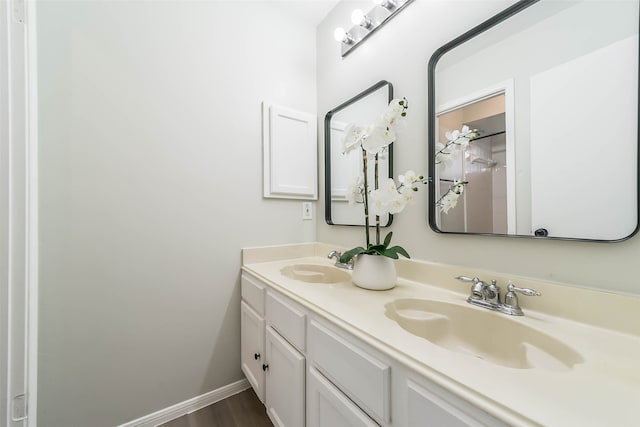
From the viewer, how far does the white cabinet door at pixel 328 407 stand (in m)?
0.64

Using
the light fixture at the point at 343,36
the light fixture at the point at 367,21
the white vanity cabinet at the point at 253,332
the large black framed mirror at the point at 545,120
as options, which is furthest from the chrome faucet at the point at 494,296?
the light fixture at the point at 343,36

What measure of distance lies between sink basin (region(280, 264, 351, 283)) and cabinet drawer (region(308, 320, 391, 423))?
1.78ft

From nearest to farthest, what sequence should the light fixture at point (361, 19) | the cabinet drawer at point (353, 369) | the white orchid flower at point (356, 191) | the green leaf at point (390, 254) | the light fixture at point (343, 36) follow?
the cabinet drawer at point (353, 369) → the green leaf at point (390, 254) → the white orchid flower at point (356, 191) → the light fixture at point (361, 19) → the light fixture at point (343, 36)

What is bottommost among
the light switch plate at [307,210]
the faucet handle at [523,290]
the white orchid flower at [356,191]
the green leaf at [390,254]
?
the faucet handle at [523,290]

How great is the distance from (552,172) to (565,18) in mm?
457

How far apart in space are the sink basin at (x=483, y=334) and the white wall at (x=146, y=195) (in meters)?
0.98

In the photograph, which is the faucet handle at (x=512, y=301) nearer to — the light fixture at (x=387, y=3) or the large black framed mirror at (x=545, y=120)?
the large black framed mirror at (x=545, y=120)

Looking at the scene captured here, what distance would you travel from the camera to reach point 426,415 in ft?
1.61

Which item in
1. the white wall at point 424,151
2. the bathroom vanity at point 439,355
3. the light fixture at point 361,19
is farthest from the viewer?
the light fixture at point 361,19

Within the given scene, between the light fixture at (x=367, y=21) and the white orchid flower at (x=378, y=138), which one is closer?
the white orchid flower at (x=378, y=138)

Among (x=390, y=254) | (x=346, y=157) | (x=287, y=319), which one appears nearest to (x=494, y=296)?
(x=390, y=254)

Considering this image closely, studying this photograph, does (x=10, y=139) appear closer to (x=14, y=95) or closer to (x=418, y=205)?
(x=14, y=95)

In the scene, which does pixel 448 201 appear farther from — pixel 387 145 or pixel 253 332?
pixel 253 332

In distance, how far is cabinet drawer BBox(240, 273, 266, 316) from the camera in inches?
46.7
